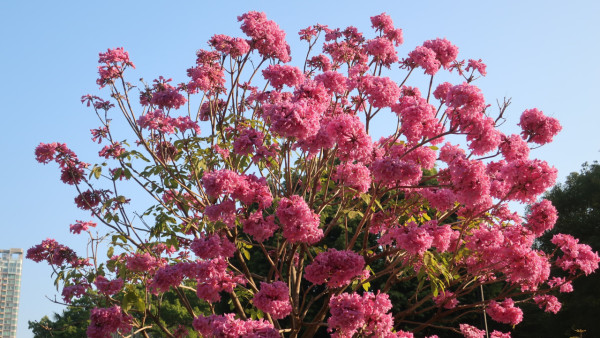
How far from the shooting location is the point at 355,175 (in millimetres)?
6625

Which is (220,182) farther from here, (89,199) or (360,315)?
(89,199)

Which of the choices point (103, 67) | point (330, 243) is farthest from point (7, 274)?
point (103, 67)

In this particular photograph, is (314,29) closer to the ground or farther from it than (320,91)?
farther from it

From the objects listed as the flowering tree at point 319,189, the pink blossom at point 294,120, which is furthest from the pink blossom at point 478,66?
the pink blossom at point 294,120

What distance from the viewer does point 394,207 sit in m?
7.80

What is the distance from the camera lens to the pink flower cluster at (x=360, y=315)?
19.1 feet

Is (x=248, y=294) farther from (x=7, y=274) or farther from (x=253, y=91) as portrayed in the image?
(x=7, y=274)

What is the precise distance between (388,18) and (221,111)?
2.60 metres

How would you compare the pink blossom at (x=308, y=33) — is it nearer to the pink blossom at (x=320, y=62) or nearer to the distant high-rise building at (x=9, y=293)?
the pink blossom at (x=320, y=62)

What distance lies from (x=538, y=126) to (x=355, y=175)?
2026 mm

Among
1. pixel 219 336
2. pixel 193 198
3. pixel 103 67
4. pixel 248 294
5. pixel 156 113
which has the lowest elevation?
pixel 219 336

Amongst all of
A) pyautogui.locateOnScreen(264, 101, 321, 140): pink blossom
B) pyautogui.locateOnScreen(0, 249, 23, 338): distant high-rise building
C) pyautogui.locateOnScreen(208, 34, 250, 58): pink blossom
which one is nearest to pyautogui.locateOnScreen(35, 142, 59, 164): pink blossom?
pyautogui.locateOnScreen(208, 34, 250, 58): pink blossom

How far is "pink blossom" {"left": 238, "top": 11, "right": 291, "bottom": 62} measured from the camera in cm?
770

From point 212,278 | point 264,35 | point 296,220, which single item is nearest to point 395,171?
point 296,220
